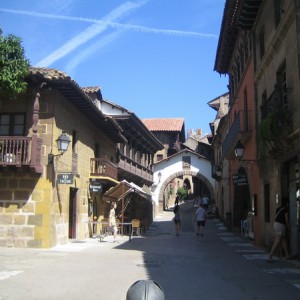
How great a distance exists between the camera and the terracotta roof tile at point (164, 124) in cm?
5503

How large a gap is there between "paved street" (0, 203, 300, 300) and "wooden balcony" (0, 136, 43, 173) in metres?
2.78

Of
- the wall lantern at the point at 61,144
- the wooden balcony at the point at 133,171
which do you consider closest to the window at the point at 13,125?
the wall lantern at the point at 61,144

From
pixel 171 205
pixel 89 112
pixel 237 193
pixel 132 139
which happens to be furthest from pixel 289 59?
pixel 171 205

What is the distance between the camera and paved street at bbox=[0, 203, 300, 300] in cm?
787

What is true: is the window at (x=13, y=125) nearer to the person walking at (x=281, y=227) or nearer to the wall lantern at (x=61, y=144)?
the wall lantern at (x=61, y=144)

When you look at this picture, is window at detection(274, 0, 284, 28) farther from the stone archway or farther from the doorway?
the stone archway

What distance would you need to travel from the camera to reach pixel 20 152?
14969 millimetres

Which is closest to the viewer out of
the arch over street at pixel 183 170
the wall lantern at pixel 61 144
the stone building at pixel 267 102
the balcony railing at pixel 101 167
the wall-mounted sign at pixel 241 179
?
the stone building at pixel 267 102

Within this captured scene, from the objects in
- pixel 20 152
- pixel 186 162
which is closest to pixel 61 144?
pixel 20 152

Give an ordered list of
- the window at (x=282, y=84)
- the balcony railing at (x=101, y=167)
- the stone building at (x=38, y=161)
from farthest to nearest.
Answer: the balcony railing at (x=101, y=167) < the stone building at (x=38, y=161) < the window at (x=282, y=84)

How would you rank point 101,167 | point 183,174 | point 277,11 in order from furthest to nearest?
point 183,174 < point 101,167 < point 277,11

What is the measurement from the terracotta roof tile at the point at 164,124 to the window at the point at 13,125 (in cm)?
3845

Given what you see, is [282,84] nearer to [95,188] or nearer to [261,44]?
[261,44]

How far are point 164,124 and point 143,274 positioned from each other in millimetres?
46804
